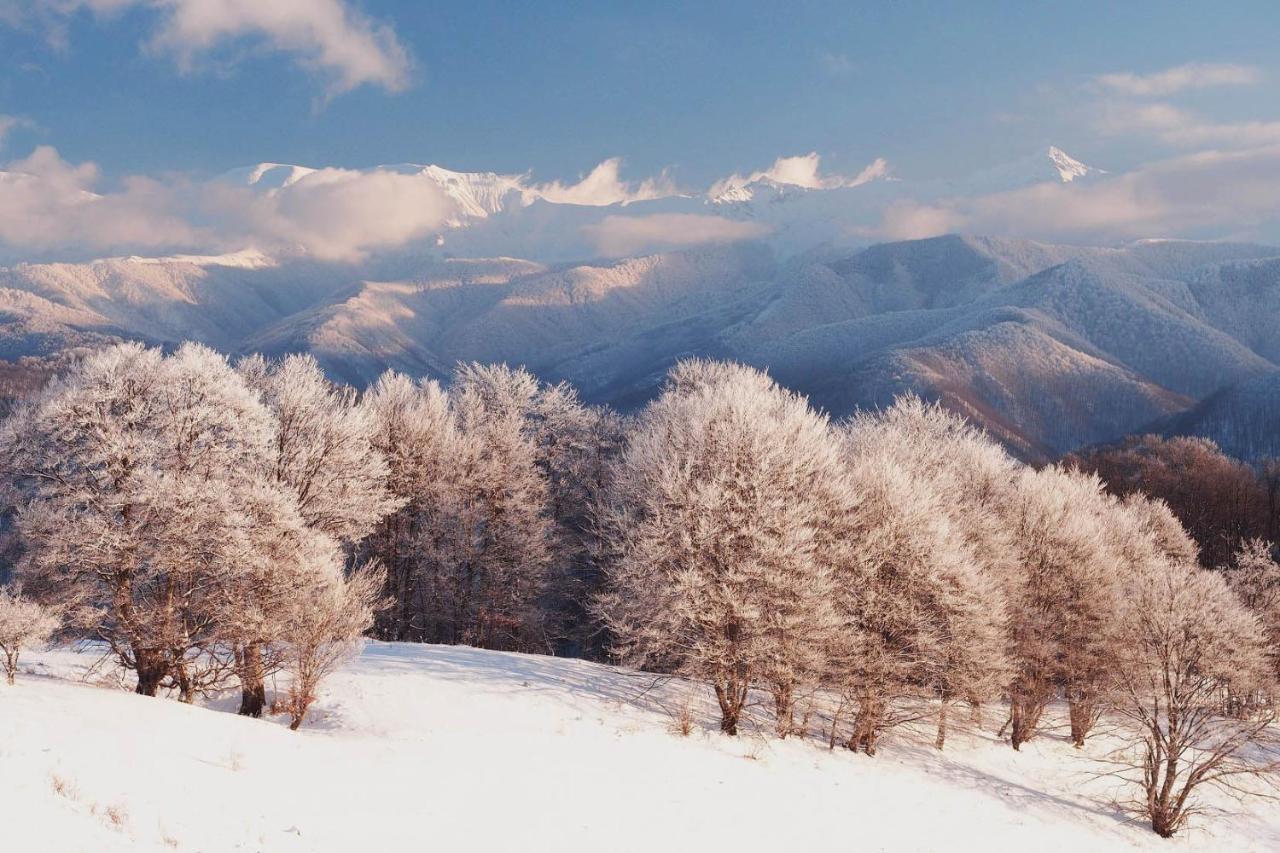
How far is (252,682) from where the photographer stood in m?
26.5

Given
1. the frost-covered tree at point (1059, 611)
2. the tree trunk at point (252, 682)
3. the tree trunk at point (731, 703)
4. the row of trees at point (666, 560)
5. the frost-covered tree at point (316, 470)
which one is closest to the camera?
the row of trees at point (666, 560)

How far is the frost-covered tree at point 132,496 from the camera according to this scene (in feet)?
79.4

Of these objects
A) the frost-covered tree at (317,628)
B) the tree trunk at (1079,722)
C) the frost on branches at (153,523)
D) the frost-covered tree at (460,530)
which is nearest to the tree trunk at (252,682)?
the frost on branches at (153,523)

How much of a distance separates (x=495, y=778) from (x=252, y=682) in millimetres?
9445

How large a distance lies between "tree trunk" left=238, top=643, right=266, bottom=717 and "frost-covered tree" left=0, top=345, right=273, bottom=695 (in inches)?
63.8

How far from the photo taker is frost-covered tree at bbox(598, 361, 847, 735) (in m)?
30.5

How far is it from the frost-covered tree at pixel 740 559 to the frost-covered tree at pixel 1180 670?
13890 mm

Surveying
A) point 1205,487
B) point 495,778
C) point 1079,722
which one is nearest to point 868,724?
point 1079,722

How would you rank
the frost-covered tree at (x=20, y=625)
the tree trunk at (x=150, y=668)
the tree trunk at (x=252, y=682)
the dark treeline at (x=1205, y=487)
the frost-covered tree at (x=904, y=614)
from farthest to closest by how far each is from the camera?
the dark treeline at (x=1205, y=487)
the frost-covered tree at (x=904, y=614)
the tree trunk at (x=252, y=682)
the tree trunk at (x=150, y=668)
the frost-covered tree at (x=20, y=625)

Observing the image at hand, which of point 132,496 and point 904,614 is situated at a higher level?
point 132,496

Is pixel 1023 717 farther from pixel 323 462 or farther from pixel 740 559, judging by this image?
pixel 323 462

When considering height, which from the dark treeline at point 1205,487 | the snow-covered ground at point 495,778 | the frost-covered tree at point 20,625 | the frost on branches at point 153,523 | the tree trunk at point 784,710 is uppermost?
the dark treeline at point 1205,487

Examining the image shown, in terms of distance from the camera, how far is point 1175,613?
32.9 metres

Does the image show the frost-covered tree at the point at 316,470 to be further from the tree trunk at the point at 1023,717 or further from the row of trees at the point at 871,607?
the tree trunk at the point at 1023,717
